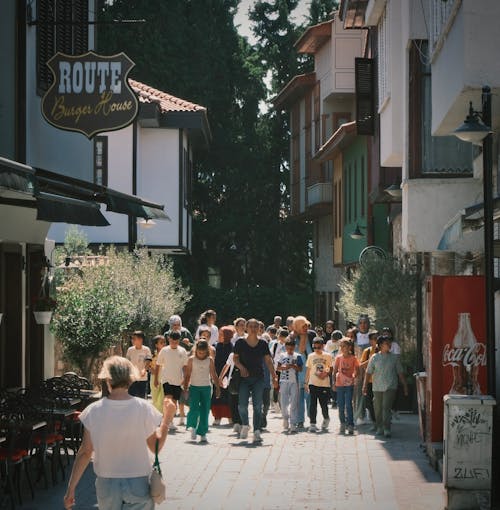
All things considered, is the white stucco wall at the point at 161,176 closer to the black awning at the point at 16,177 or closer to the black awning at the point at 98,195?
the black awning at the point at 98,195

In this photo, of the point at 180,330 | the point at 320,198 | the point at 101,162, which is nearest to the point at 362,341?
the point at 180,330

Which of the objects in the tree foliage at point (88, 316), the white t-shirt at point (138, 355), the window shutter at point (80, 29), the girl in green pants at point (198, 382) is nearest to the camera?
the girl in green pants at point (198, 382)

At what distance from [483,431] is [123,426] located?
16.6 ft

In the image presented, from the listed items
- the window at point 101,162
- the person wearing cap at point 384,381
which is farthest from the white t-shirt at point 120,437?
the window at point 101,162

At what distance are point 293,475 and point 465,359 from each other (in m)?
2.62

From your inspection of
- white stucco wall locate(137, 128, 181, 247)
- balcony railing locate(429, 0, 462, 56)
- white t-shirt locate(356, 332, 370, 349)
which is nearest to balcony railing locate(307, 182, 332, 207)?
white stucco wall locate(137, 128, 181, 247)

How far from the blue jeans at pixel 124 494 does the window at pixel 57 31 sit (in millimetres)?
10537

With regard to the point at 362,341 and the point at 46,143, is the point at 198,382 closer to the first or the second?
the point at 46,143

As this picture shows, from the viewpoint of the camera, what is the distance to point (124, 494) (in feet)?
28.7

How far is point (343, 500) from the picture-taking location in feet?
45.0

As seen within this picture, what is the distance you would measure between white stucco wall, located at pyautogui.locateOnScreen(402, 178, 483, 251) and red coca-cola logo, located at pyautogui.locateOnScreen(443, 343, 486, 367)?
6566mm

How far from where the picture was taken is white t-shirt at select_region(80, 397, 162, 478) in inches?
345

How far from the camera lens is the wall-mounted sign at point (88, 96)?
18859 mm

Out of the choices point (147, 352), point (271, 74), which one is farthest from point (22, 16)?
point (271, 74)
